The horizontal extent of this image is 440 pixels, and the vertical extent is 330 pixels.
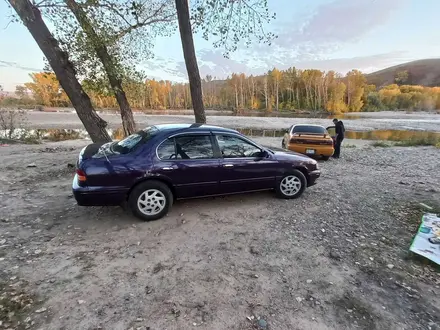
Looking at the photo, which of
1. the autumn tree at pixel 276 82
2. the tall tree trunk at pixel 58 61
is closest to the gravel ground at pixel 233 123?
the tall tree trunk at pixel 58 61

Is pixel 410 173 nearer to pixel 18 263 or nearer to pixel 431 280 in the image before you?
pixel 431 280

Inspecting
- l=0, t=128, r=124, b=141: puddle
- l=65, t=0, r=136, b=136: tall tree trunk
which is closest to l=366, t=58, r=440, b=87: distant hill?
l=0, t=128, r=124, b=141: puddle

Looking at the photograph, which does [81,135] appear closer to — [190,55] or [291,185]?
[190,55]

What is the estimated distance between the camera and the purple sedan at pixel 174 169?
3.90 m

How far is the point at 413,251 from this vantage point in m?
3.51

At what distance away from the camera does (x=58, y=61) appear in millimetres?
6863

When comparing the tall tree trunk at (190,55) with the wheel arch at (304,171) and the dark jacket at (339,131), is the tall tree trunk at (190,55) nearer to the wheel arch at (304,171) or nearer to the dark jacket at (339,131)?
the wheel arch at (304,171)

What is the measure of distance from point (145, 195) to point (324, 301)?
2998 mm

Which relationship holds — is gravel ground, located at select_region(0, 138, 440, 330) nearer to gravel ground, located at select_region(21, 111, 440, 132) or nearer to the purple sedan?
the purple sedan

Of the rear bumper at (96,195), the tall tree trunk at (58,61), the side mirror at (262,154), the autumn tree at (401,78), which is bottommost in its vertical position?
the rear bumper at (96,195)

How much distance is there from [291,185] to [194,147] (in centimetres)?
232

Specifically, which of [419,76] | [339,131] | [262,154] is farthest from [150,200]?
[419,76]

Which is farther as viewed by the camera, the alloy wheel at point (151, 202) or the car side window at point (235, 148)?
the car side window at point (235, 148)

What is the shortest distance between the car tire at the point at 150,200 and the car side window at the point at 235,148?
1.30 m
